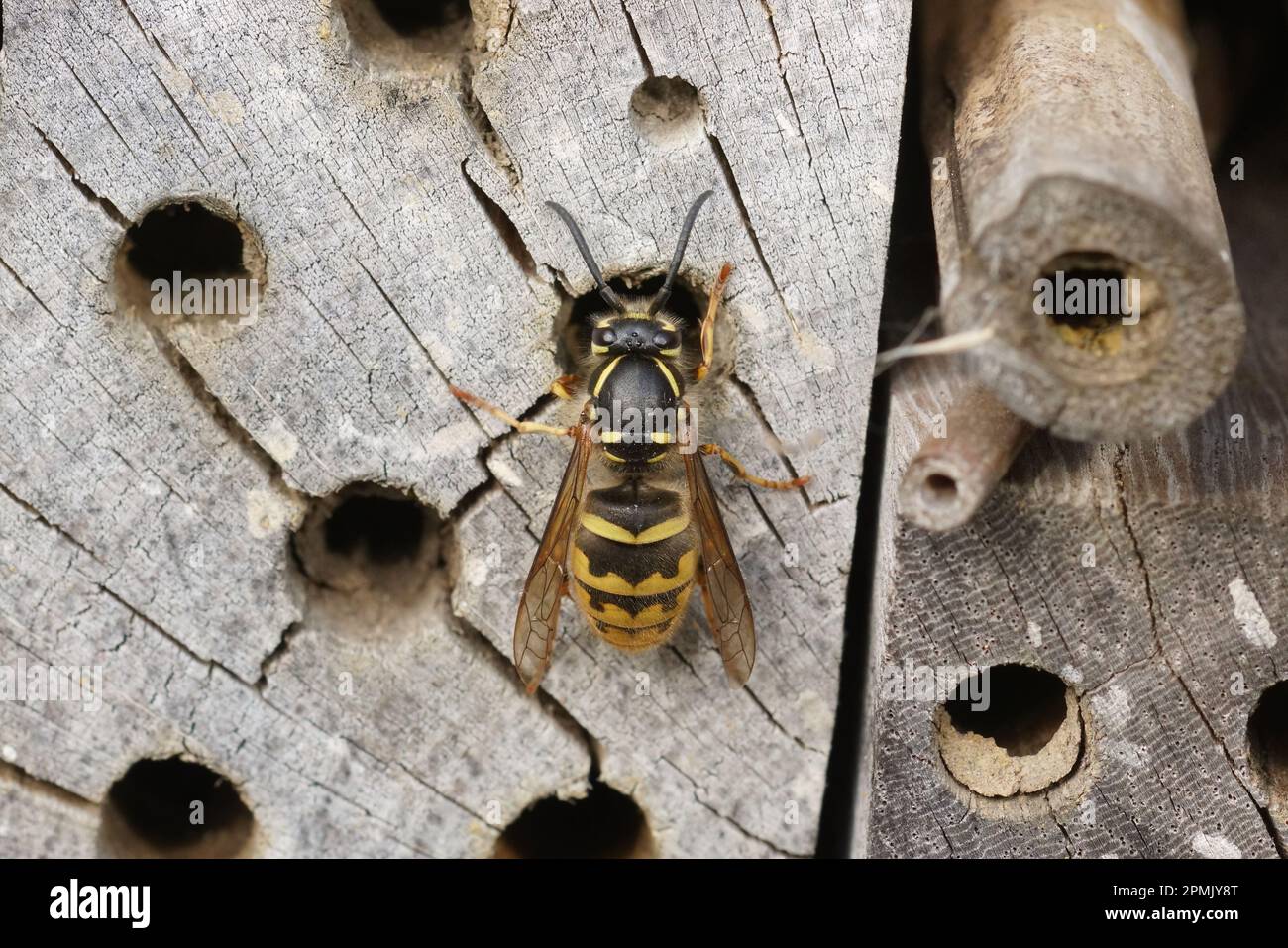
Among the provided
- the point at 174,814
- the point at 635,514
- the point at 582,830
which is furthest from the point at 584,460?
the point at 174,814

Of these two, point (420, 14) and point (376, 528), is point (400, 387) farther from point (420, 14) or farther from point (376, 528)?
point (420, 14)

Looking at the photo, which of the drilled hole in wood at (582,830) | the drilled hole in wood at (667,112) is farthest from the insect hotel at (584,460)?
the drilled hole in wood at (582,830)

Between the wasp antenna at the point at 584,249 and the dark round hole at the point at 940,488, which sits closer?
the dark round hole at the point at 940,488

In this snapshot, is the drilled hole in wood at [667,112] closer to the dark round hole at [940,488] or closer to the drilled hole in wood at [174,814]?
the dark round hole at [940,488]

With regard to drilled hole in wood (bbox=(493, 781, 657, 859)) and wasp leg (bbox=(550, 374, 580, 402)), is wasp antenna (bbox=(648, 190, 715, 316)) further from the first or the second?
drilled hole in wood (bbox=(493, 781, 657, 859))

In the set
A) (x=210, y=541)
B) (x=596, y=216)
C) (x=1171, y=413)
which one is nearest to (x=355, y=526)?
(x=210, y=541)

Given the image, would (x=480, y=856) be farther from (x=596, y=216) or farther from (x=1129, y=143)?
(x=1129, y=143)
